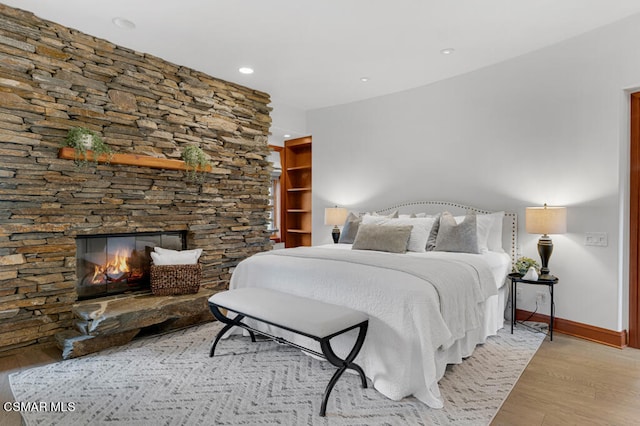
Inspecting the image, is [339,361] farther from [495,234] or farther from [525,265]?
[495,234]

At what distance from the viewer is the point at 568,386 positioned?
2.35m

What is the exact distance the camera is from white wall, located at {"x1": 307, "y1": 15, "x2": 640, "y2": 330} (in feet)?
10.0

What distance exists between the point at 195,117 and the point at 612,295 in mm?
4463

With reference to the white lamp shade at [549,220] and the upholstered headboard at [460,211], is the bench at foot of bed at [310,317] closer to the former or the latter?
the white lamp shade at [549,220]

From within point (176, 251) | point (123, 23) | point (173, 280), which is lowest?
point (173, 280)

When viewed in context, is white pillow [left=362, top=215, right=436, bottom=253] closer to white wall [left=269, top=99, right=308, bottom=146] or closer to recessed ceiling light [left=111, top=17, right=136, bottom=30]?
white wall [left=269, top=99, right=308, bottom=146]

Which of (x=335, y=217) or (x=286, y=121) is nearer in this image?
(x=335, y=217)

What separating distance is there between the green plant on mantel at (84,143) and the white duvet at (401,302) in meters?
1.81

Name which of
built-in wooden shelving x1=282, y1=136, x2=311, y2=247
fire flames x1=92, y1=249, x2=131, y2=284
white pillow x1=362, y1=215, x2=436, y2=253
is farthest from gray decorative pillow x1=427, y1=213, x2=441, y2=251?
fire flames x1=92, y1=249, x2=131, y2=284

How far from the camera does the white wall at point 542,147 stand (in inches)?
121

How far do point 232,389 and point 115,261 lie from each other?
2129 millimetres

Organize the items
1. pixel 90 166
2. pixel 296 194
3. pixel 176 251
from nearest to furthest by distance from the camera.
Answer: pixel 90 166
pixel 176 251
pixel 296 194

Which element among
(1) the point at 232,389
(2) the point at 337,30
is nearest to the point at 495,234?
(2) the point at 337,30

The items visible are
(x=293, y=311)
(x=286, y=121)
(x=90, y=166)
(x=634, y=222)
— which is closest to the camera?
(x=293, y=311)
